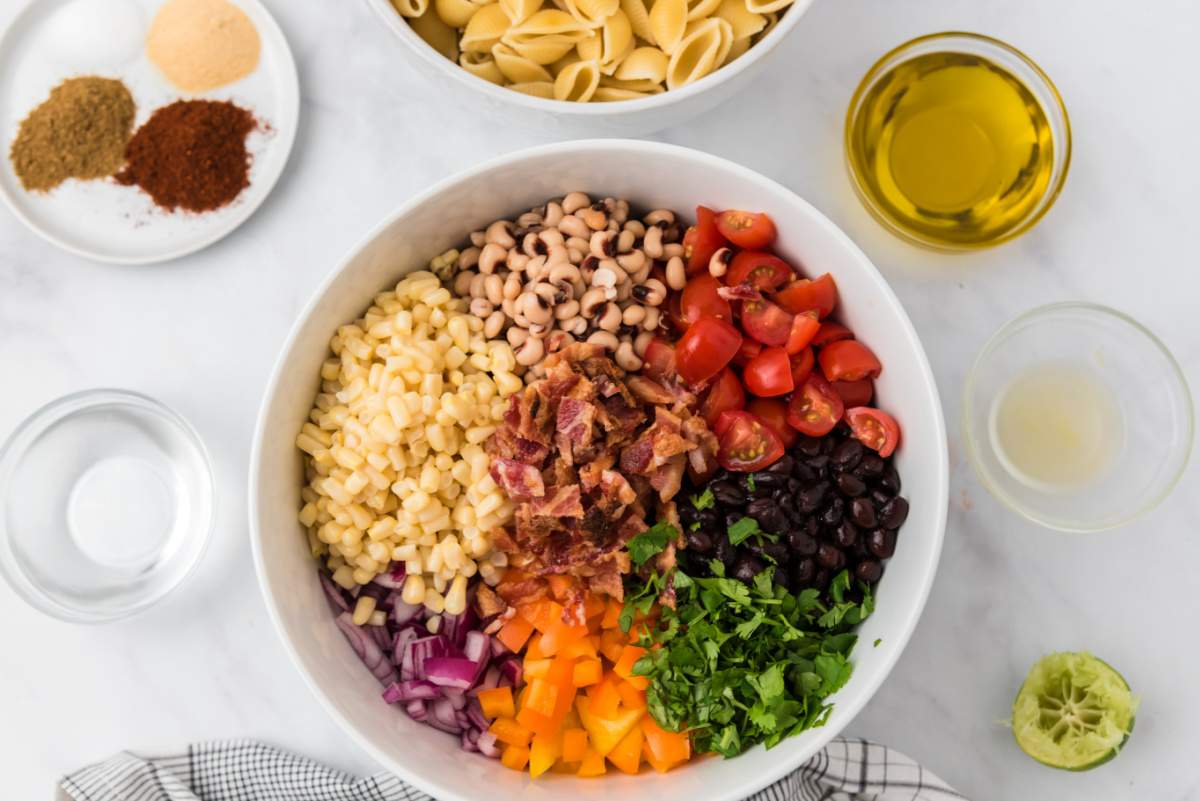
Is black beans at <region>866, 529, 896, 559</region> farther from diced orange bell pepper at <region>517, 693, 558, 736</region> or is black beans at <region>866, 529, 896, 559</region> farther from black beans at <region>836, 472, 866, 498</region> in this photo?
diced orange bell pepper at <region>517, 693, 558, 736</region>

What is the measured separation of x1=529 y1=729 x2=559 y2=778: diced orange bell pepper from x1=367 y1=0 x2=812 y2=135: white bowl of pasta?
108cm

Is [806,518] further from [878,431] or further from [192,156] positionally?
[192,156]

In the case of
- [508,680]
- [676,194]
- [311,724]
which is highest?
[676,194]

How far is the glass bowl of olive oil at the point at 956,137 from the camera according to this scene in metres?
2.17

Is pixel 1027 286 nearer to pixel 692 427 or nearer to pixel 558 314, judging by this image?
pixel 692 427

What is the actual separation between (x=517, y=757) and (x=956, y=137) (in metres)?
1.47

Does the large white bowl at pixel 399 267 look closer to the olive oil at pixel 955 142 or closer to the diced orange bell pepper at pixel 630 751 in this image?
the diced orange bell pepper at pixel 630 751

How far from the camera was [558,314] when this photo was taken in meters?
1.97

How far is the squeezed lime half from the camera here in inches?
81.9

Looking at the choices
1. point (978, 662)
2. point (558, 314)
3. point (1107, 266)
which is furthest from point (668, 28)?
point (978, 662)

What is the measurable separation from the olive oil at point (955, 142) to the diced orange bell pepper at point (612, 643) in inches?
39.7

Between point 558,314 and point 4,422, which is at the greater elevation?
point 558,314

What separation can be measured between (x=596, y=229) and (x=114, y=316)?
1.05 metres

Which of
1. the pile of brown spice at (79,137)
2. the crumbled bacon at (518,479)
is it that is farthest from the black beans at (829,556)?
the pile of brown spice at (79,137)
